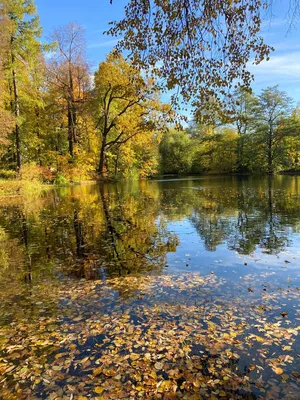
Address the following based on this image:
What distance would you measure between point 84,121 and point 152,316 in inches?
1478

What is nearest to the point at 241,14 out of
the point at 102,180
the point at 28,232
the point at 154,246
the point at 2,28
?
the point at 154,246

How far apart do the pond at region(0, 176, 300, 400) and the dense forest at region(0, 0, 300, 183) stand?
433 inches

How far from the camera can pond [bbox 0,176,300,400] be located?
→ 10.7ft

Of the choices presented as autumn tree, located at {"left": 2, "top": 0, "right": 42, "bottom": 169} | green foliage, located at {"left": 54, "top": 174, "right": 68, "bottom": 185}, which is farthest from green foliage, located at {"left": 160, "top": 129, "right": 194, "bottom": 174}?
autumn tree, located at {"left": 2, "top": 0, "right": 42, "bottom": 169}

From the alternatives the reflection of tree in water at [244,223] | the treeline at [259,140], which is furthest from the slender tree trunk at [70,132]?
the reflection of tree in water at [244,223]

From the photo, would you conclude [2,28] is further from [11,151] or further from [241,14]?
[241,14]

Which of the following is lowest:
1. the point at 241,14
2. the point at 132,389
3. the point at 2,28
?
the point at 132,389

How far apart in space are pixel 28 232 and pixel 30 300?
6191 mm

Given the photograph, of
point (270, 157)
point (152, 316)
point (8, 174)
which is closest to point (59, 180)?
point (8, 174)

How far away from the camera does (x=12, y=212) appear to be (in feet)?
52.2

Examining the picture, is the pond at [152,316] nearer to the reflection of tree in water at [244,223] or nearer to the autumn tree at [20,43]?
the reflection of tree in water at [244,223]

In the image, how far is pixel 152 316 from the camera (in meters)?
4.64

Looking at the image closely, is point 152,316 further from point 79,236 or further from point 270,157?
point 270,157

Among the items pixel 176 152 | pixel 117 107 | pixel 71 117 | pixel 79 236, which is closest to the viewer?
pixel 79 236
